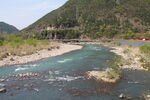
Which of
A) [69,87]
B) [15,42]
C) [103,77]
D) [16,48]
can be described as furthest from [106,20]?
[69,87]

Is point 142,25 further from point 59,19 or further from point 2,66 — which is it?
point 2,66

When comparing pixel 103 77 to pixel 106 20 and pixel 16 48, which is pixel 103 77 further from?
pixel 106 20

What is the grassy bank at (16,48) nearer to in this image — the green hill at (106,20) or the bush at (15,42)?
the bush at (15,42)

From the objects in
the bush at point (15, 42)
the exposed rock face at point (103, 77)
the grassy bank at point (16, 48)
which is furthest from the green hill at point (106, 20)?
the exposed rock face at point (103, 77)

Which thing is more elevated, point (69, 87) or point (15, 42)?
point (15, 42)

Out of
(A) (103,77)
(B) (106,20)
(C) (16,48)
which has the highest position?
(B) (106,20)

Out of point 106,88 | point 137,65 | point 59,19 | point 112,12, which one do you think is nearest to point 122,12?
point 112,12

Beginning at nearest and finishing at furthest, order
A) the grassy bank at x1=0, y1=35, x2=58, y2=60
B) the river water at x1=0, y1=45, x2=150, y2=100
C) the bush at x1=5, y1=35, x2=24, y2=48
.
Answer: the river water at x1=0, y1=45, x2=150, y2=100, the grassy bank at x1=0, y1=35, x2=58, y2=60, the bush at x1=5, y1=35, x2=24, y2=48

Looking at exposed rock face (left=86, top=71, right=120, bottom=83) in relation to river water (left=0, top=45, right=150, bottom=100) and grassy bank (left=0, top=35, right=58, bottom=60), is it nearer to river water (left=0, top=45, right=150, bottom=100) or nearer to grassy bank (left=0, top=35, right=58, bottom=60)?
river water (left=0, top=45, right=150, bottom=100)

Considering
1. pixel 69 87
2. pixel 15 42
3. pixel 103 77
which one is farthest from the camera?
pixel 15 42

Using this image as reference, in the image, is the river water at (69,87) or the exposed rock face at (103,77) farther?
the exposed rock face at (103,77)

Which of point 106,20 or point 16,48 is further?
point 106,20

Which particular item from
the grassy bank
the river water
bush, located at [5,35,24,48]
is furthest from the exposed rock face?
bush, located at [5,35,24,48]

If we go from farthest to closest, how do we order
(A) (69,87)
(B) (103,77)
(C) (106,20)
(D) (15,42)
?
(C) (106,20) < (D) (15,42) < (B) (103,77) < (A) (69,87)
